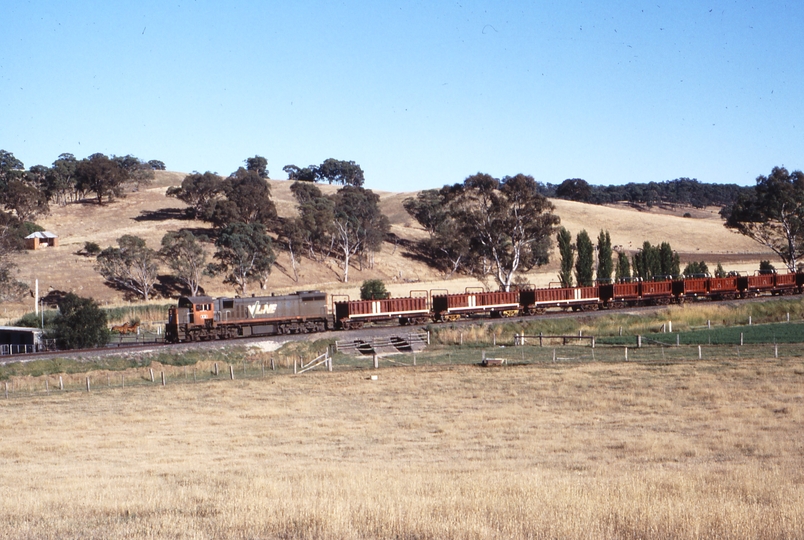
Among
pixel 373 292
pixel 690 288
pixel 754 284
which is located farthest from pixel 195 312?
pixel 754 284

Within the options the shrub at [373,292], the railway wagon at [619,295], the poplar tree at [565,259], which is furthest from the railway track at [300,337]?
the poplar tree at [565,259]

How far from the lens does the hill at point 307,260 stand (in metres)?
96.4

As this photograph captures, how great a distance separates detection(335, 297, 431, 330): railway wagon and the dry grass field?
17738 millimetres

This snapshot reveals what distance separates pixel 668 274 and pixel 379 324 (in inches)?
1725

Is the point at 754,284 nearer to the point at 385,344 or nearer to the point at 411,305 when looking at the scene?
the point at 411,305

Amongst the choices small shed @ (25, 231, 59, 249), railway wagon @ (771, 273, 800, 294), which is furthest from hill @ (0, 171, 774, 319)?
railway wagon @ (771, 273, 800, 294)

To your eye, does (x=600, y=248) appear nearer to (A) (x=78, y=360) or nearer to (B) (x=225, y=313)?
(B) (x=225, y=313)

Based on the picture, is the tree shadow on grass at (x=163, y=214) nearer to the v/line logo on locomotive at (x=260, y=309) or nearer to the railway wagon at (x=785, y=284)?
the v/line logo on locomotive at (x=260, y=309)

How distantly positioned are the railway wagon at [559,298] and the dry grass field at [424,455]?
25.3 m

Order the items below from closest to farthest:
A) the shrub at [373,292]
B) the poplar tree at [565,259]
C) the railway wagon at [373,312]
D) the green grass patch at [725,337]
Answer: the green grass patch at [725,337], the railway wagon at [373,312], the shrub at [373,292], the poplar tree at [565,259]

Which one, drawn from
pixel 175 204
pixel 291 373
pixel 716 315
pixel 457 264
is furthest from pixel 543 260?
pixel 291 373

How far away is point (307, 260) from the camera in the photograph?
4668 inches

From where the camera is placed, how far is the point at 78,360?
44906mm

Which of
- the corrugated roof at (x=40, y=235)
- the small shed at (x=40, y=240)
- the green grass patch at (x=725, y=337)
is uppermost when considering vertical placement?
the corrugated roof at (x=40, y=235)
